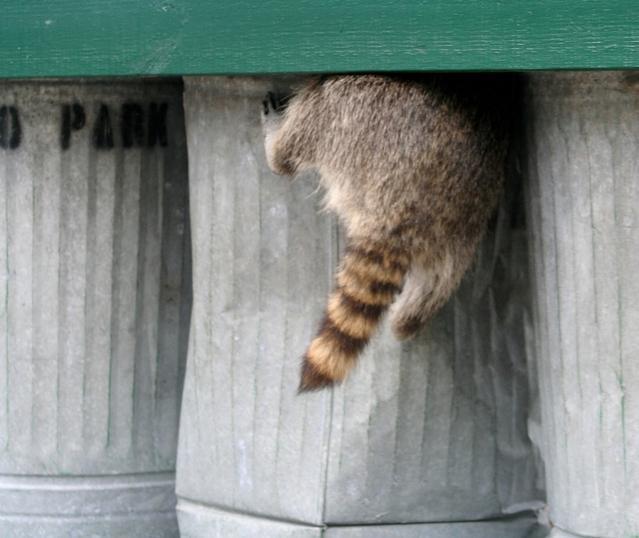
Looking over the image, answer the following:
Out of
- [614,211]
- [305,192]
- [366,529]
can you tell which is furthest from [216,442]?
[614,211]

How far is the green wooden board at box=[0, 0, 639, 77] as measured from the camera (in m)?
2.96

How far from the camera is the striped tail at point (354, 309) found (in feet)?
10.8

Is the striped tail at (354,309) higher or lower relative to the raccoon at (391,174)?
lower

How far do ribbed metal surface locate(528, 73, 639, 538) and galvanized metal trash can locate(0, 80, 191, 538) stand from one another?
3.84 ft

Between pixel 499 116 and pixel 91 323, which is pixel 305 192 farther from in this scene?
pixel 91 323

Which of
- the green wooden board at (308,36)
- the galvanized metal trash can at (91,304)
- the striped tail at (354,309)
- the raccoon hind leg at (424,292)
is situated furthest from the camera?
the galvanized metal trash can at (91,304)

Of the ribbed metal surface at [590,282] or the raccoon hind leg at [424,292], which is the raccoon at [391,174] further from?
the ribbed metal surface at [590,282]

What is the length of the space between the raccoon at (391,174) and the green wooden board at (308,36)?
138 mm

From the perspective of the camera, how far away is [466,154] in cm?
335

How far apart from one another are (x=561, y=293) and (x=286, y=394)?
771mm

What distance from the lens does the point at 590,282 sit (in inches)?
125

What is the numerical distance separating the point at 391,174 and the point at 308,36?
36 cm

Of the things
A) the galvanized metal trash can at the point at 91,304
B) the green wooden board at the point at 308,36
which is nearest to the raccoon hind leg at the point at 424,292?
the green wooden board at the point at 308,36

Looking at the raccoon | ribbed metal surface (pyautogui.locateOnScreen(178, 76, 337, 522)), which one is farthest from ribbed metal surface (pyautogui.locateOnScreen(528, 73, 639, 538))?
ribbed metal surface (pyautogui.locateOnScreen(178, 76, 337, 522))
